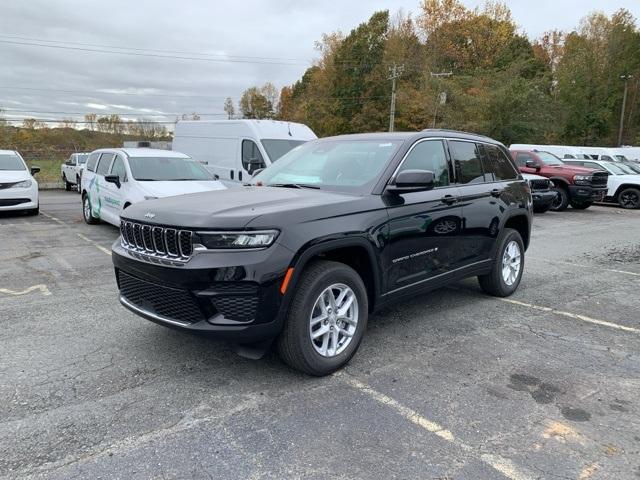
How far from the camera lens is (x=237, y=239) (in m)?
3.24

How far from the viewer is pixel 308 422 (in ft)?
10.1

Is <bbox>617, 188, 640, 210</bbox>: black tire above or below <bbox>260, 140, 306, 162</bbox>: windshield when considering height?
below

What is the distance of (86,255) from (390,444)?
6620 millimetres

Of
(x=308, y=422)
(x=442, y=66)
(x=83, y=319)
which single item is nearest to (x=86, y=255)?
(x=83, y=319)

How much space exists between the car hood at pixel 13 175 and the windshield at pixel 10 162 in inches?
11.4

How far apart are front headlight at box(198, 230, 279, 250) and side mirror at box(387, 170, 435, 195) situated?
1.28 meters

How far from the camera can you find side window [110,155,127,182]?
9.21 m

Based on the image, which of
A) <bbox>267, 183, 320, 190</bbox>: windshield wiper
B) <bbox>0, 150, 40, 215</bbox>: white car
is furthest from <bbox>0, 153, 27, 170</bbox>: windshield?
<bbox>267, 183, 320, 190</bbox>: windshield wiper

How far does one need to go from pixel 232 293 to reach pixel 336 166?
1.79 metres

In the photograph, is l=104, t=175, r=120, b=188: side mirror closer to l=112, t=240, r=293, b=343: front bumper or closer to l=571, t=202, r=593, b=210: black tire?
l=112, t=240, r=293, b=343: front bumper

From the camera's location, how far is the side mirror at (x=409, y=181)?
393 cm

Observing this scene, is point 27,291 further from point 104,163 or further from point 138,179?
point 104,163

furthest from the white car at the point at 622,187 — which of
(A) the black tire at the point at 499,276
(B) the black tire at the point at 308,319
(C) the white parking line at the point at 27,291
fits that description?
(C) the white parking line at the point at 27,291

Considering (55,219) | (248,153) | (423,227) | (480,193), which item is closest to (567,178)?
(248,153)
